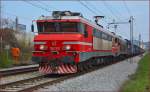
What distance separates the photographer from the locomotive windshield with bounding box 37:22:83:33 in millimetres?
21516

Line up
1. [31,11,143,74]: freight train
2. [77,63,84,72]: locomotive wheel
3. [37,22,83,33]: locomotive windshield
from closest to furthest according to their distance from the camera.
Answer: [31,11,143,74]: freight train
[37,22,83,33]: locomotive windshield
[77,63,84,72]: locomotive wheel

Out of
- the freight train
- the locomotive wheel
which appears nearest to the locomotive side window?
the freight train

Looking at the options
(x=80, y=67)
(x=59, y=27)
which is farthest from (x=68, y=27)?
(x=80, y=67)

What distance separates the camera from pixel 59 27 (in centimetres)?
2159

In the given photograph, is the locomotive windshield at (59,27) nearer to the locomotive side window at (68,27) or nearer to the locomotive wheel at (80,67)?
the locomotive side window at (68,27)

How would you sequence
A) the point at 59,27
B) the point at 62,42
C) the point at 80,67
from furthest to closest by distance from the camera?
the point at 80,67 < the point at 59,27 < the point at 62,42

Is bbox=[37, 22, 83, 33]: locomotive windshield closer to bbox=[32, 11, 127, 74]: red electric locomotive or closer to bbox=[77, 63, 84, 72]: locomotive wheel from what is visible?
bbox=[32, 11, 127, 74]: red electric locomotive

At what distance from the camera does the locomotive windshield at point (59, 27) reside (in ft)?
70.6

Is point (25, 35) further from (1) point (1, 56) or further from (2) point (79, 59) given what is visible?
(2) point (79, 59)

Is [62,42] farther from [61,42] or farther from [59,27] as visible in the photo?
[59,27]

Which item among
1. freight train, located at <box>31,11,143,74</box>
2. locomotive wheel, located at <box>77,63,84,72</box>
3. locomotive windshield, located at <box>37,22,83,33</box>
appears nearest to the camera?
freight train, located at <box>31,11,143,74</box>

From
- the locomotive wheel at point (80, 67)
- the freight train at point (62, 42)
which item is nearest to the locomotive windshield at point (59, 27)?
the freight train at point (62, 42)

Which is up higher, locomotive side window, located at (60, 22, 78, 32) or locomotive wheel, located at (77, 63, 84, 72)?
locomotive side window, located at (60, 22, 78, 32)

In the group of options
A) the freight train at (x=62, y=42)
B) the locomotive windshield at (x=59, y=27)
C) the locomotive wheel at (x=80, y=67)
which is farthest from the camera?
the locomotive wheel at (x=80, y=67)
